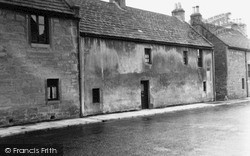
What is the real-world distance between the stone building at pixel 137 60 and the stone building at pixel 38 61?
42.1 inches

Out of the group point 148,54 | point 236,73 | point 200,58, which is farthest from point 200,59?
point 148,54

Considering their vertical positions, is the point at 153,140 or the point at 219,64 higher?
the point at 219,64

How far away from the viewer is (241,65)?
3306 centimetres

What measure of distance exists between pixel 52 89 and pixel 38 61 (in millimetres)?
1792

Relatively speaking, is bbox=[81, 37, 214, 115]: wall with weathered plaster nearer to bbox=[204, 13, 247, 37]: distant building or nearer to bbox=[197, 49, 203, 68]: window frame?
bbox=[197, 49, 203, 68]: window frame

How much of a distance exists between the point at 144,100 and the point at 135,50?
3.96 m

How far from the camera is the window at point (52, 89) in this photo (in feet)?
51.0

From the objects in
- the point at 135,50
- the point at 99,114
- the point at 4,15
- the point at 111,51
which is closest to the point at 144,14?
the point at 135,50

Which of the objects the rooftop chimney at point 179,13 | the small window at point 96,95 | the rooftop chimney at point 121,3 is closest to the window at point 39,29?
the small window at point 96,95

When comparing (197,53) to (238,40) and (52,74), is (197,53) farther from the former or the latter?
(52,74)

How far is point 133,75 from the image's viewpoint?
816 inches

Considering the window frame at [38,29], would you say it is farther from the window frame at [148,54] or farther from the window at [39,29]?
the window frame at [148,54]

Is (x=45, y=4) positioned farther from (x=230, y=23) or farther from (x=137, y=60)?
(x=230, y=23)

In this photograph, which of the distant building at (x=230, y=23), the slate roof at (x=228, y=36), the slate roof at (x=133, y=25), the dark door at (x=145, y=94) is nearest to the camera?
the slate roof at (x=133, y=25)
